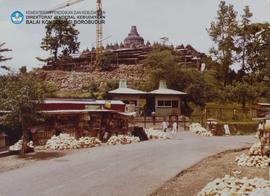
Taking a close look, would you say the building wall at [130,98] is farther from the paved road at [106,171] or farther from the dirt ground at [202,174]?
the dirt ground at [202,174]

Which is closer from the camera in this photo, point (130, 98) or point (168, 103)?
point (130, 98)

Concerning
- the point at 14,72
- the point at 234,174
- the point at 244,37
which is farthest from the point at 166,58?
the point at 234,174

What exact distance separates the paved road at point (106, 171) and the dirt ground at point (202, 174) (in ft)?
1.55

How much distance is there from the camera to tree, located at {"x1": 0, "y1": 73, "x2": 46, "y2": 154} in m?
25.1

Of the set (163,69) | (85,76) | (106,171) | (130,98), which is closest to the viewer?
(106,171)

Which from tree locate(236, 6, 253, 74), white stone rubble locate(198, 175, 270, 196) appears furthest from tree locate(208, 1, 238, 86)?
white stone rubble locate(198, 175, 270, 196)

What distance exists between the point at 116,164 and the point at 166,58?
39244mm

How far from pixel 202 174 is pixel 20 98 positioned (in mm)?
11757

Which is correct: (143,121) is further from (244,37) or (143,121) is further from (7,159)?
(7,159)

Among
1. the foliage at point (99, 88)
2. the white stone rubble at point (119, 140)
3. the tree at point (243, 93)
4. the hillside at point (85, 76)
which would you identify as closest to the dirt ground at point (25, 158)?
the white stone rubble at point (119, 140)

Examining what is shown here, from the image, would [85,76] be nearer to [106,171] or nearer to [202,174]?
[106,171]

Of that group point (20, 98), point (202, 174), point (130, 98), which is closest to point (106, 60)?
point (130, 98)

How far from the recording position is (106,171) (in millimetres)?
20016

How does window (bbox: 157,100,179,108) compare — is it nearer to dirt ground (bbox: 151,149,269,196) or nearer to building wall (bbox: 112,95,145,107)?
building wall (bbox: 112,95,145,107)
